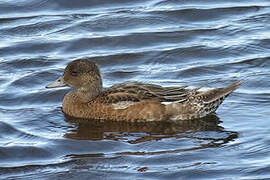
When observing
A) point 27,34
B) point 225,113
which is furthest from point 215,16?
point 225,113

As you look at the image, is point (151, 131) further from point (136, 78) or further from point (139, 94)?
point (136, 78)

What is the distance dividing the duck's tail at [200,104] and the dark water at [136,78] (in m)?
0.14

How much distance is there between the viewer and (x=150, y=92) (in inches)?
392

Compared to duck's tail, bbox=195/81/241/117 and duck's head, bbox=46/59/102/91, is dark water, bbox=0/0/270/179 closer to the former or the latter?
duck's tail, bbox=195/81/241/117

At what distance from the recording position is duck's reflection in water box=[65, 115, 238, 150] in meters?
9.09

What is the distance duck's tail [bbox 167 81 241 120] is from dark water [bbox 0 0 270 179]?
138 mm

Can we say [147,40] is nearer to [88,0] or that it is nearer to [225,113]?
[88,0]

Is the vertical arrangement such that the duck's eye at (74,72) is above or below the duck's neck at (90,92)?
above

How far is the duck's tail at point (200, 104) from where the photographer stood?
9.98m

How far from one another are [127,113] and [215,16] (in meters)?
5.26

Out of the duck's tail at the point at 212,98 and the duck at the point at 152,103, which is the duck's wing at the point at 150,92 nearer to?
the duck at the point at 152,103

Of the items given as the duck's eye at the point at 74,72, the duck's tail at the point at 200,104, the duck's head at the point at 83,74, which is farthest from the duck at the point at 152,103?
the duck's eye at the point at 74,72

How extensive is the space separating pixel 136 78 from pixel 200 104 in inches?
71.8

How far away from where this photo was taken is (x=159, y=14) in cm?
1459
